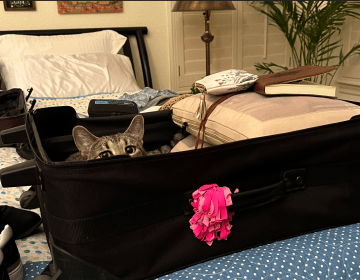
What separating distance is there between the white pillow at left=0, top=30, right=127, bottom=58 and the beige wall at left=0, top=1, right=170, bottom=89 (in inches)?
9.5

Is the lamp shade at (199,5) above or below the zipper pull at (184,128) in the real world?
above

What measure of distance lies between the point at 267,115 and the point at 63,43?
219 centimetres

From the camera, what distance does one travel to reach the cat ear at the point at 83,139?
0.88m

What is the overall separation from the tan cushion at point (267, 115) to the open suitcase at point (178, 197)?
10 centimetres

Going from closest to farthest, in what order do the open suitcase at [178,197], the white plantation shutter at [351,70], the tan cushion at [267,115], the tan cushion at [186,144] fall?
1. the open suitcase at [178,197]
2. the tan cushion at [267,115]
3. the tan cushion at [186,144]
4. the white plantation shutter at [351,70]

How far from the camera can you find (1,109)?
1.50 metres

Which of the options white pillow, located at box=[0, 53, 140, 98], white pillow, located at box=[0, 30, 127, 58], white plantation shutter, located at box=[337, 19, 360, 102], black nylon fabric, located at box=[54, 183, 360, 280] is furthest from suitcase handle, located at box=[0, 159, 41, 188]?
white plantation shutter, located at box=[337, 19, 360, 102]

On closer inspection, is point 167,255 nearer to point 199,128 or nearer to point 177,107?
point 199,128

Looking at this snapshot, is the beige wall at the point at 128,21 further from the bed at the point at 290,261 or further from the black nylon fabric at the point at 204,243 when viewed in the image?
the black nylon fabric at the point at 204,243

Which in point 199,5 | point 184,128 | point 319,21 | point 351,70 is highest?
point 199,5

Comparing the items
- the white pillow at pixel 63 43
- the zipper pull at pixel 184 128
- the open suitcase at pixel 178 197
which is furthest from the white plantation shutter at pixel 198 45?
the open suitcase at pixel 178 197

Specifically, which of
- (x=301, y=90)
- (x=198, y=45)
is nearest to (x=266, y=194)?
(x=301, y=90)

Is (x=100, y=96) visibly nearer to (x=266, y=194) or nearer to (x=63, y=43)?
(x=63, y=43)

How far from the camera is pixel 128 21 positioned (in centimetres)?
305
